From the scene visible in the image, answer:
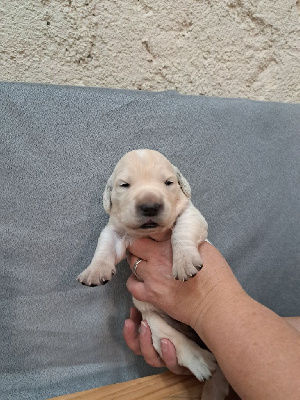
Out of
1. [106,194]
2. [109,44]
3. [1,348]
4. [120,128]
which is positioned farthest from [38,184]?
[109,44]

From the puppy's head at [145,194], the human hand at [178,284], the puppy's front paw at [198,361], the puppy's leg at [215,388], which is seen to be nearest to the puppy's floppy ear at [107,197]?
the puppy's head at [145,194]

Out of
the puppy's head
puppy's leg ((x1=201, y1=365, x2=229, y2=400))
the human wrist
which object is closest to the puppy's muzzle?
the puppy's head

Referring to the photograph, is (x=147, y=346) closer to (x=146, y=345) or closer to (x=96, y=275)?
(x=146, y=345)

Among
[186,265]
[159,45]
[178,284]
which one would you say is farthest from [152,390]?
[159,45]

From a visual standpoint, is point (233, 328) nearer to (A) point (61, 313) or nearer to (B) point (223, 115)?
(A) point (61, 313)

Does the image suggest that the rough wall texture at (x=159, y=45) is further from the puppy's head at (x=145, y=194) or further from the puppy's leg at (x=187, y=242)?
the puppy's leg at (x=187, y=242)

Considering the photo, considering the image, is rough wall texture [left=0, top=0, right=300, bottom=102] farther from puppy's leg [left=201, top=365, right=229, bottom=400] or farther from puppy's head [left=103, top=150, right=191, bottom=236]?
puppy's leg [left=201, top=365, right=229, bottom=400]

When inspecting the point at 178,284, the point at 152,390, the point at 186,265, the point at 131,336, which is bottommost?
the point at 152,390
